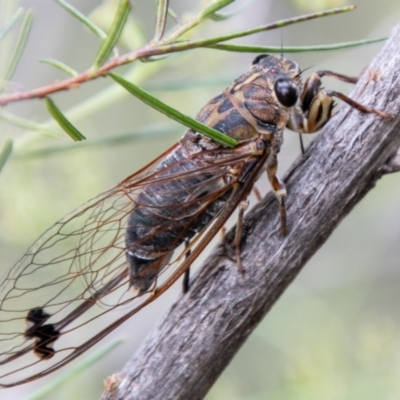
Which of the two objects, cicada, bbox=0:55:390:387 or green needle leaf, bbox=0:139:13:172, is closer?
green needle leaf, bbox=0:139:13:172

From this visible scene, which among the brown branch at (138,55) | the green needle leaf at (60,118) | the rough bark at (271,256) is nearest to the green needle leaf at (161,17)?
the brown branch at (138,55)

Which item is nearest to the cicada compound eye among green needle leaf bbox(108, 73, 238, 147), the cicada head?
the cicada head

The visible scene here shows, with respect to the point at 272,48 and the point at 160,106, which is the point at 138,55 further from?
the point at 272,48

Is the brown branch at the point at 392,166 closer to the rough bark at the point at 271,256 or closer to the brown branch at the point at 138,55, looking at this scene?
the rough bark at the point at 271,256

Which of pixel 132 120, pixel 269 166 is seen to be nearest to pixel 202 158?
pixel 269 166

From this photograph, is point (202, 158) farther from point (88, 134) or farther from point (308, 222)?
point (88, 134)

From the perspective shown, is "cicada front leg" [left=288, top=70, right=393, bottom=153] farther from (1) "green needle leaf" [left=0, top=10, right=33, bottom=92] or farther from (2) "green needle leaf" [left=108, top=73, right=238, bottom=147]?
(1) "green needle leaf" [left=0, top=10, right=33, bottom=92]
